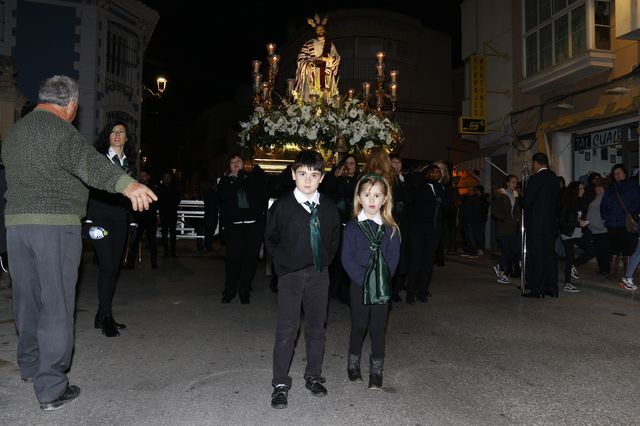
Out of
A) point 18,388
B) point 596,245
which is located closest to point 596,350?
point 18,388

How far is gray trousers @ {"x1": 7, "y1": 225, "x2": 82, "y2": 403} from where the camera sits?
3.54 meters

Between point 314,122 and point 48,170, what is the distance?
5517mm

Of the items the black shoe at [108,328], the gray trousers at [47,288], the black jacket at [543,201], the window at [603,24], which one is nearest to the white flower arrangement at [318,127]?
the black jacket at [543,201]

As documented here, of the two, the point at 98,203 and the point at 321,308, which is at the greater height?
the point at 98,203

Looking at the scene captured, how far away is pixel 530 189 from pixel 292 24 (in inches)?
1328

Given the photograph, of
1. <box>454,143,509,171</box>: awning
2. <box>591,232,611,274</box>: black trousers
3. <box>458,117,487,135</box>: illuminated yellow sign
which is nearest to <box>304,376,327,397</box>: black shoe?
<box>591,232,611,274</box>: black trousers

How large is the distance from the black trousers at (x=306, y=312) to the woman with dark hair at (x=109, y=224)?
7.78ft

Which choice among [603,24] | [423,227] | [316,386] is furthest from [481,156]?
[316,386]

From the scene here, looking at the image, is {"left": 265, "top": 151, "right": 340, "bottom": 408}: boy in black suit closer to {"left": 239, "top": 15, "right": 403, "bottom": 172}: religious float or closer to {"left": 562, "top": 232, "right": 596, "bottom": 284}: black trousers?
{"left": 239, "top": 15, "right": 403, "bottom": 172}: religious float

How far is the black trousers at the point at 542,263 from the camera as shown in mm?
8297

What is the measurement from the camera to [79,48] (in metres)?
18.7

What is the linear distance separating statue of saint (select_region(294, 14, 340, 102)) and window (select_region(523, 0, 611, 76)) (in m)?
7.35

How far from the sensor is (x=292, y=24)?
3903 cm

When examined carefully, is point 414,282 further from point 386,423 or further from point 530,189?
point 386,423
